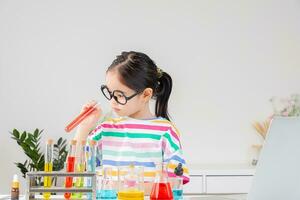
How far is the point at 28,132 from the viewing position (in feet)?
15.8

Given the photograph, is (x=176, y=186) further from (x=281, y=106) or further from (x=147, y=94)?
(x=281, y=106)

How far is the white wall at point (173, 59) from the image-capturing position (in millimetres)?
4832

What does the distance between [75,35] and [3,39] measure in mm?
595

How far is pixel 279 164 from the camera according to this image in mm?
1715

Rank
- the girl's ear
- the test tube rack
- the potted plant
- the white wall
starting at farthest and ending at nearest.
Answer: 1. the potted plant
2. the white wall
3. the girl's ear
4. the test tube rack

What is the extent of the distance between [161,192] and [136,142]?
2.04 feet

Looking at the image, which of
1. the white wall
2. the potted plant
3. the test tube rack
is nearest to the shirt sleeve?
the test tube rack

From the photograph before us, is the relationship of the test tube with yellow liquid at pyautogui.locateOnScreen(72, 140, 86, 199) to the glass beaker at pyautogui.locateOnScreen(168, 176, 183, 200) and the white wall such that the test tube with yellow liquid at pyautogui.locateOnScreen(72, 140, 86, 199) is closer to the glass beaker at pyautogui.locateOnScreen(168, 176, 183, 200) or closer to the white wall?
the glass beaker at pyautogui.locateOnScreen(168, 176, 183, 200)

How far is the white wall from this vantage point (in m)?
4.83

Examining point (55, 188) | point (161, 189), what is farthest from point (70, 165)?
Result: point (161, 189)

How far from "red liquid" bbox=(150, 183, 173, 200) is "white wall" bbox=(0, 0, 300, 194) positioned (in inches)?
125

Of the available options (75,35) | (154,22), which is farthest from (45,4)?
(154,22)

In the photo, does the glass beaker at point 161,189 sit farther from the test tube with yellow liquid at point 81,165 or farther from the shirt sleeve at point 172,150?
the shirt sleeve at point 172,150

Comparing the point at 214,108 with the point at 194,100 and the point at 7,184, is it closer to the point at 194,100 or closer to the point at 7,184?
the point at 194,100
